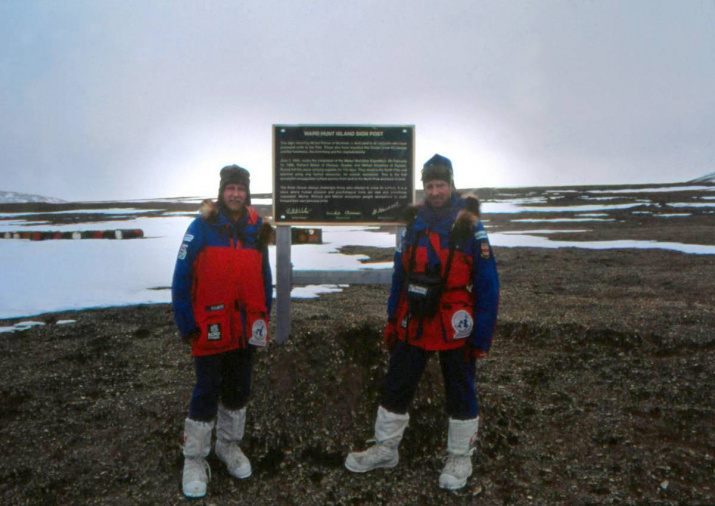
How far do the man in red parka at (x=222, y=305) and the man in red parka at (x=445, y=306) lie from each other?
3.18ft

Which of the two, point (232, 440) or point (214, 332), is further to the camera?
point (232, 440)

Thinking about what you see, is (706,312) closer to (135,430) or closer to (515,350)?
(515,350)

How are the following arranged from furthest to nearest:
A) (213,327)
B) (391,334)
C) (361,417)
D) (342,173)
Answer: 1. (342,173)
2. (361,417)
3. (391,334)
4. (213,327)

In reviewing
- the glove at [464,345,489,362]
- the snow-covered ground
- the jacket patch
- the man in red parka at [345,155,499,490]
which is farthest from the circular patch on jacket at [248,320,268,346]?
the snow-covered ground

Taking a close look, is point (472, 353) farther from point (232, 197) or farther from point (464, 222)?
point (232, 197)

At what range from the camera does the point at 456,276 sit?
349cm

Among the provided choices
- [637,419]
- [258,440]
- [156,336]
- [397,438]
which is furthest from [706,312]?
[156,336]

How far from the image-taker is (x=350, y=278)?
513cm

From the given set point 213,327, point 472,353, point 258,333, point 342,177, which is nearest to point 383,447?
point 472,353

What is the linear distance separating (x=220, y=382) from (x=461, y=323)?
1672mm

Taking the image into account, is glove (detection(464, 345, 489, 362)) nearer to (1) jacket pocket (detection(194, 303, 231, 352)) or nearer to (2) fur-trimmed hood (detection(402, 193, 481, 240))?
(2) fur-trimmed hood (detection(402, 193, 481, 240))

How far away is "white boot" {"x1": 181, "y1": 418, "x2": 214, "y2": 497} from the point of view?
365cm

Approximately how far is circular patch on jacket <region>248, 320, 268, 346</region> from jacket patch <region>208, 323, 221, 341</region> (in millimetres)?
232

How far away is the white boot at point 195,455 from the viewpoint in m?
3.65
